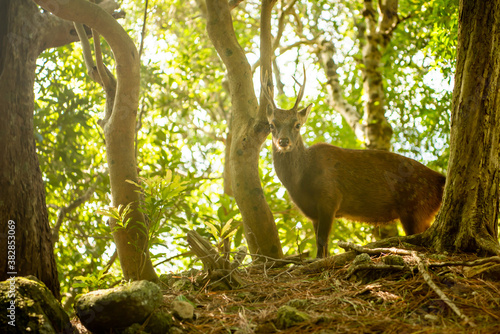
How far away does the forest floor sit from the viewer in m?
2.18

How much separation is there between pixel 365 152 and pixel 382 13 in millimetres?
3549

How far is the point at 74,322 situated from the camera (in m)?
2.68

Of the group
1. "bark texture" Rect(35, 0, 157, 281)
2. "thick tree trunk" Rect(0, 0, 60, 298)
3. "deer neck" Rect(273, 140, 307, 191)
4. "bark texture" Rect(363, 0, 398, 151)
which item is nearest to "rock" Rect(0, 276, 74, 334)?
"thick tree trunk" Rect(0, 0, 60, 298)

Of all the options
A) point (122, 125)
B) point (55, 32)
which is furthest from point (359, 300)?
point (55, 32)

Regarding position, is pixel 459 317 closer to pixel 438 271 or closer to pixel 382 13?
pixel 438 271

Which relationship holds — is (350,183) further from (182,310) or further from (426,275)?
(182,310)

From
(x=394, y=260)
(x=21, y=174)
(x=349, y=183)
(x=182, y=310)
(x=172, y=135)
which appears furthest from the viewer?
(x=172, y=135)

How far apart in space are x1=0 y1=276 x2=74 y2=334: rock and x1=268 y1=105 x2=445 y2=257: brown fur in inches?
123

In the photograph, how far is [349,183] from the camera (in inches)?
204

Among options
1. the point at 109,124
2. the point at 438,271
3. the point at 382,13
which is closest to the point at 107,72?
the point at 109,124

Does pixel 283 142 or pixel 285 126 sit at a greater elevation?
pixel 285 126

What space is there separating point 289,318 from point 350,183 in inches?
125

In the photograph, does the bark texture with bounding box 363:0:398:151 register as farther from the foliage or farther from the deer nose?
the deer nose

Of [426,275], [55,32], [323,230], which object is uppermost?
[55,32]
